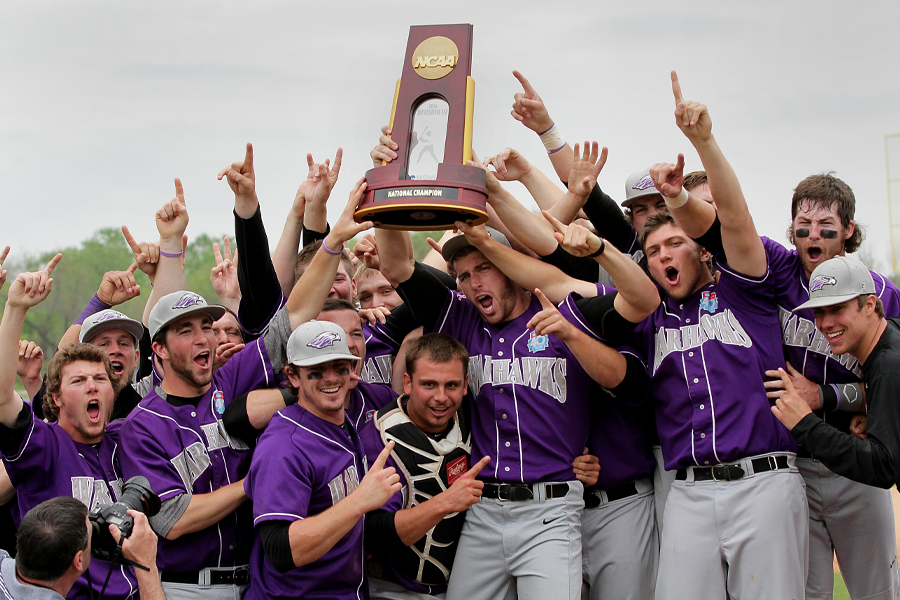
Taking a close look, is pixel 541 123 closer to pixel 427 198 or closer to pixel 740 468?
pixel 427 198

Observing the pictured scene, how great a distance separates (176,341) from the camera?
14.8ft

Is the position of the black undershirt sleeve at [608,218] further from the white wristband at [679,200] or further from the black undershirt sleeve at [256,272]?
the black undershirt sleeve at [256,272]

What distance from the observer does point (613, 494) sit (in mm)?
4875


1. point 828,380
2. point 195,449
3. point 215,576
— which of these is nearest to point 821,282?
point 828,380

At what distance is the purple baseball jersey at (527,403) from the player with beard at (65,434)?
6.53 feet

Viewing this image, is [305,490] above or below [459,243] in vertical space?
below

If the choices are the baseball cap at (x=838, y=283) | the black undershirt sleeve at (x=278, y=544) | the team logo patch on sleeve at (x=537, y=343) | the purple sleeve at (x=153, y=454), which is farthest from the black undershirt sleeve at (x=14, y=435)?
the baseball cap at (x=838, y=283)

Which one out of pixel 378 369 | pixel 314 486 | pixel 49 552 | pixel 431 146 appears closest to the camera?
pixel 49 552

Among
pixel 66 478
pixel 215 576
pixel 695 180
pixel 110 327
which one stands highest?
pixel 695 180

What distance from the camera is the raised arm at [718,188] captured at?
166 inches

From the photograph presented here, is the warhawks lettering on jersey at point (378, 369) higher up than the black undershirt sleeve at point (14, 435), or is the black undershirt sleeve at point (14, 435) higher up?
the warhawks lettering on jersey at point (378, 369)

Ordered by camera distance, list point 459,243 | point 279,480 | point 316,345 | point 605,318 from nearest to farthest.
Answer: point 279,480, point 316,345, point 605,318, point 459,243

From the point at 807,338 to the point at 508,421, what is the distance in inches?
68.3

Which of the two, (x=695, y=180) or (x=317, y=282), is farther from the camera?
(x=695, y=180)
